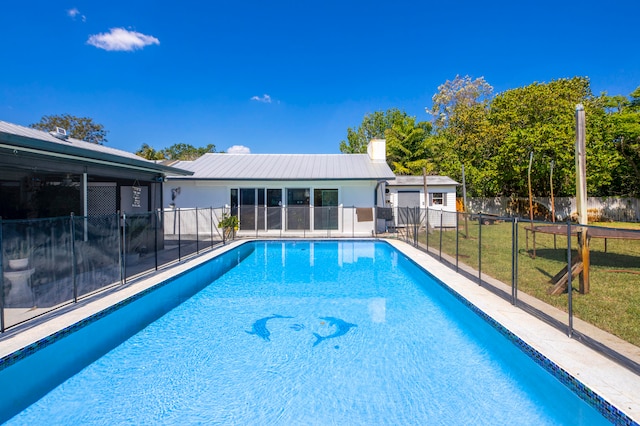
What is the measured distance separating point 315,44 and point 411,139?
10.9 m

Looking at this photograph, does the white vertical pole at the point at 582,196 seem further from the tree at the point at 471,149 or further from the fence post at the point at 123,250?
the tree at the point at 471,149

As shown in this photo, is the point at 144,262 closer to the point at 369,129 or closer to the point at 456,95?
the point at 369,129

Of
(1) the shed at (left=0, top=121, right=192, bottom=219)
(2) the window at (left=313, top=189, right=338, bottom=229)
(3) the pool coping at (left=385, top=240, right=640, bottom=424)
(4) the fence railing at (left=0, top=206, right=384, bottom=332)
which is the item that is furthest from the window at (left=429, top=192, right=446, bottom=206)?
(1) the shed at (left=0, top=121, right=192, bottom=219)

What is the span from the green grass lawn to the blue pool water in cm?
134

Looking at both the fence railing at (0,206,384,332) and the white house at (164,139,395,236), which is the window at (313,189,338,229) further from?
the fence railing at (0,206,384,332)

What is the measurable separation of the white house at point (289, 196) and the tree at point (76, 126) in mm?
32176

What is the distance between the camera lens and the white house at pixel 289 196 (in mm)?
15023

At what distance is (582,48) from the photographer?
2605 cm

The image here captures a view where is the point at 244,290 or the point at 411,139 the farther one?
the point at 411,139

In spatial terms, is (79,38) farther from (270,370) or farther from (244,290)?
(270,370)

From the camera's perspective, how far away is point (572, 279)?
5.17 metres

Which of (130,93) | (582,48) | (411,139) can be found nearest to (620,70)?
(582,48)

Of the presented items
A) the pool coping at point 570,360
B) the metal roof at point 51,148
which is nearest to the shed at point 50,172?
the metal roof at point 51,148

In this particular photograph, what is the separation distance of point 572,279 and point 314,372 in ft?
14.0
